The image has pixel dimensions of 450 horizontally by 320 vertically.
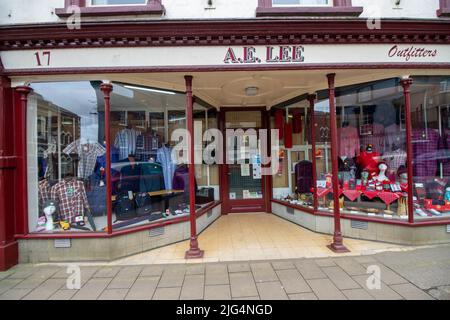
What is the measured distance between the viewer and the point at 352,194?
16.5ft

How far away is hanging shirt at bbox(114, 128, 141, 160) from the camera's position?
14.9 ft

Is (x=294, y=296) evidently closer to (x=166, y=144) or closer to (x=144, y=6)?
(x=166, y=144)

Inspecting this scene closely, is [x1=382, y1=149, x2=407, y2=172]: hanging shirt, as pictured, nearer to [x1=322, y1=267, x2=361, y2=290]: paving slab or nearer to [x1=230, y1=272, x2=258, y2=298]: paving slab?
[x1=322, y1=267, x2=361, y2=290]: paving slab

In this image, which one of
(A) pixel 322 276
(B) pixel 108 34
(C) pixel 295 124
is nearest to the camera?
(A) pixel 322 276

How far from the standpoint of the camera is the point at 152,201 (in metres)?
4.90

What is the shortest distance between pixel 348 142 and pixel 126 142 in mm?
4862

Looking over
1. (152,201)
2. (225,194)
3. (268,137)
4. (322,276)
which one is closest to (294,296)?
(322,276)

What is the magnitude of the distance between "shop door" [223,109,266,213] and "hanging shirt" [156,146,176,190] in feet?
5.41

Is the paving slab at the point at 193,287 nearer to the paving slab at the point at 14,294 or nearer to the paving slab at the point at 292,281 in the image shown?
the paving slab at the point at 292,281

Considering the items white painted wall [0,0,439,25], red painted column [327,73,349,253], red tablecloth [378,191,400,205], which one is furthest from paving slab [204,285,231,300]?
white painted wall [0,0,439,25]

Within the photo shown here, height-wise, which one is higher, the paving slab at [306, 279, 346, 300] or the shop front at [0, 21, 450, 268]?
the shop front at [0, 21, 450, 268]

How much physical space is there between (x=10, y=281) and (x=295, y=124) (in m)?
6.31

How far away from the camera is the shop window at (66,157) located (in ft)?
13.5

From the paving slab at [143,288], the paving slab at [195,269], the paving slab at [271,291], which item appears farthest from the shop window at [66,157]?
the paving slab at [271,291]
